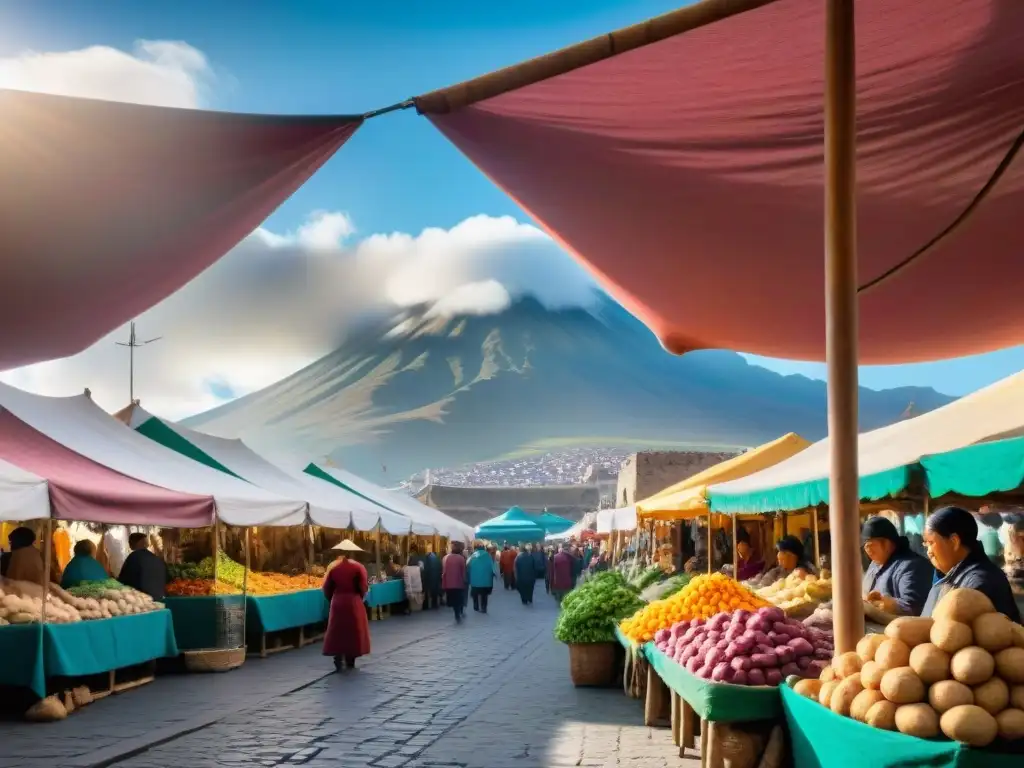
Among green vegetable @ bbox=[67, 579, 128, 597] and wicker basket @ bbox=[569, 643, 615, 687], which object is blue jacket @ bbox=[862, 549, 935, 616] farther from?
green vegetable @ bbox=[67, 579, 128, 597]

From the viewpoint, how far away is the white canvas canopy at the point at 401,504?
27.2m

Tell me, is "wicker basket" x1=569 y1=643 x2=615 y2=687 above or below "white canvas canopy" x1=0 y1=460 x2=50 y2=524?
below

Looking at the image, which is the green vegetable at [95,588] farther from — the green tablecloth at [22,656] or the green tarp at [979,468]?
the green tarp at [979,468]

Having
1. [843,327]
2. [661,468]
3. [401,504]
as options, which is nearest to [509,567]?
[661,468]

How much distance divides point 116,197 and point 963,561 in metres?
4.06

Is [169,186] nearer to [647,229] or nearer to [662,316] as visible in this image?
[647,229]

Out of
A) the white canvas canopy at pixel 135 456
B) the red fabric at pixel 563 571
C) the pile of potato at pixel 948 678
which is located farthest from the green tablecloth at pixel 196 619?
the red fabric at pixel 563 571

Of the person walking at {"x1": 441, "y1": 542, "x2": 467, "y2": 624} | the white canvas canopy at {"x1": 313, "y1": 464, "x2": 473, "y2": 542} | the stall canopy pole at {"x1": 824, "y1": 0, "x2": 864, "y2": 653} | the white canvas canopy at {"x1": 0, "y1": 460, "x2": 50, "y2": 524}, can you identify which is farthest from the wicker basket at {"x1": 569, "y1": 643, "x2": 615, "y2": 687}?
the white canvas canopy at {"x1": 313, "y1": 464, "x2": 473, "y2": 542}

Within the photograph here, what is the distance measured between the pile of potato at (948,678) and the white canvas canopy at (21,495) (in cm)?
721

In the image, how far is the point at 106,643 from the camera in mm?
10789

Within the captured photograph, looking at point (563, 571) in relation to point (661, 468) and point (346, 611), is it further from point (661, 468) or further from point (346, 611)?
point (346, 611)

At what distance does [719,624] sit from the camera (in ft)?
22.8

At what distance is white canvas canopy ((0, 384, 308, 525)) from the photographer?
12.4 m

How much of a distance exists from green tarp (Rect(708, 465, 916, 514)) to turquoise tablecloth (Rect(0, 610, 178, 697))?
620 cm
